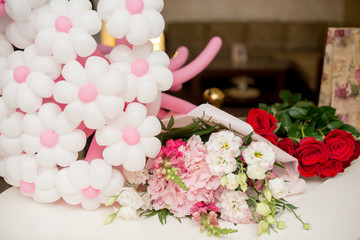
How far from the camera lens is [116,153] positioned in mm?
781

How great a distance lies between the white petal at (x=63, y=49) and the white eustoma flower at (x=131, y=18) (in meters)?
0.08

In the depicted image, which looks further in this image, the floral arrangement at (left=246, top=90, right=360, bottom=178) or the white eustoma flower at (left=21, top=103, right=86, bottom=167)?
the floral arrangement at (left=246, top=90, right=360, bottom=178)

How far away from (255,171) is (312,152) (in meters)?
0.25

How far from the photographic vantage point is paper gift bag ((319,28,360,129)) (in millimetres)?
1347

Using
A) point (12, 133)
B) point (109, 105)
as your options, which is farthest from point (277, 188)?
point (12, 133)

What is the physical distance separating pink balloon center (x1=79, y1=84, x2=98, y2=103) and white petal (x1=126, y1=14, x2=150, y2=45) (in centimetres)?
13

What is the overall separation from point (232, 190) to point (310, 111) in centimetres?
44

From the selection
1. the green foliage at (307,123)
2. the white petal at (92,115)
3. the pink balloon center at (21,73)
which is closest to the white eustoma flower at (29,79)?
the pink balloon center at (21,73)

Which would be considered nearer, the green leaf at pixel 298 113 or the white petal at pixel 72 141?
the white petal at pixel 72 141

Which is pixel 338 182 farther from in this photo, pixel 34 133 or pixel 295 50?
pixel 295 50

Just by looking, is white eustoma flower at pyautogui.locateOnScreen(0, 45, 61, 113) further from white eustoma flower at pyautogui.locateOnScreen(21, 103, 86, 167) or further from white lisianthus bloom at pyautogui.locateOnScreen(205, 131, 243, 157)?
white lisianthus bloom at pyautogui.locateOnScreen(205, 131, 243, 157)

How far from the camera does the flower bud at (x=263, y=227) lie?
29.4 inches

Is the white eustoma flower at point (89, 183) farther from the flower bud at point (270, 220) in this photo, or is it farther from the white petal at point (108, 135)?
the flower bud at point (270, 220)

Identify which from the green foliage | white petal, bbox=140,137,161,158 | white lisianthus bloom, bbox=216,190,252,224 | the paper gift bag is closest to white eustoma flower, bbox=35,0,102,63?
white petal, bbox=140,137,161,158
